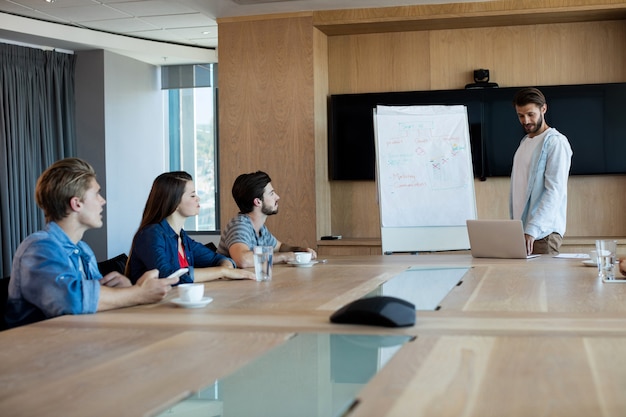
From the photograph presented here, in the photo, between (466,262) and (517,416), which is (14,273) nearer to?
(517,416)

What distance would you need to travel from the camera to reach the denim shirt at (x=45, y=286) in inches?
84.5

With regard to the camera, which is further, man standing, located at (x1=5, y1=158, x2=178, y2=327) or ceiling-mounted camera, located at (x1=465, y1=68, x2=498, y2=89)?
ceiling-mounted camera, located at (x1=465, y1=68, x2=498, y2=89)

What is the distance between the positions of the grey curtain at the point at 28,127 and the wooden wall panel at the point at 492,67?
2957 millimetres

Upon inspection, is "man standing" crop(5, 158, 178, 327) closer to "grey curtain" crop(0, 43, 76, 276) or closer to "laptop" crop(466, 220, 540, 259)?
"laptop" crop(466, 220, 540, 259)

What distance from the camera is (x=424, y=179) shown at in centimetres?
566

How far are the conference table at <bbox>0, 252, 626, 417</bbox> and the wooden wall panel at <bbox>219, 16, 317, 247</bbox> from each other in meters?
3.74

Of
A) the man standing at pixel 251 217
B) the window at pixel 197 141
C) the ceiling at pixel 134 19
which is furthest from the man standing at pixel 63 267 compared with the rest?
the window at pixel 197 141

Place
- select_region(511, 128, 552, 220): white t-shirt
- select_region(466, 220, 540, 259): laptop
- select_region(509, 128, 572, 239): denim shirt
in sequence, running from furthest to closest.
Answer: select_region(511, 128, 552, 220): white t-shirt < select_region(509, 128, 572, 239): denim shirt < select_region(466, 220, 540, 259): laptop

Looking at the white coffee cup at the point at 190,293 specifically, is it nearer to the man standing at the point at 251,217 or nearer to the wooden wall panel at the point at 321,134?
the man standing at the point at 251,217

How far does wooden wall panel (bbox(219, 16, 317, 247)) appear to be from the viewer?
6160 mm

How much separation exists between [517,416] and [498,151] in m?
5.29

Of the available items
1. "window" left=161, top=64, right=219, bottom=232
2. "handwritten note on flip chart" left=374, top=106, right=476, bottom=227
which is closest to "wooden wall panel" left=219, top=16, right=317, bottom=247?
"handwritten note on flip chart" left=374, top=106, right=476, bottom=227

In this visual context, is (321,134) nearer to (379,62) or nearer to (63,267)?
(379,62)

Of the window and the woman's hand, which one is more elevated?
the window
